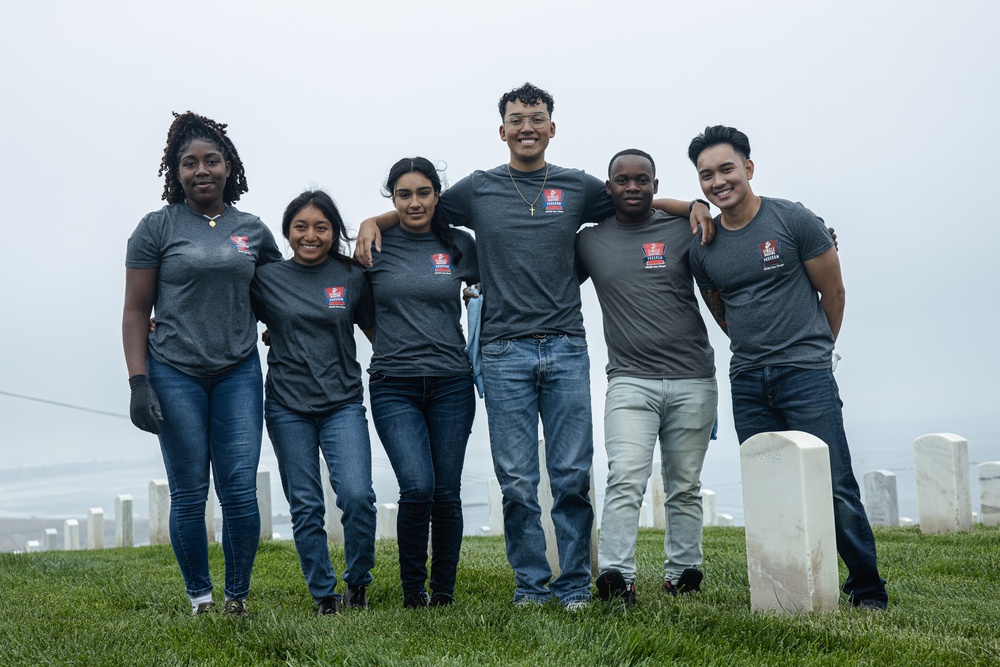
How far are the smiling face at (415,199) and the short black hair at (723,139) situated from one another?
1.38 metres

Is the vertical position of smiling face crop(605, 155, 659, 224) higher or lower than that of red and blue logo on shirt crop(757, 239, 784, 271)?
higher

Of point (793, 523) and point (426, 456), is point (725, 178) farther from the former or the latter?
point (426, 456)

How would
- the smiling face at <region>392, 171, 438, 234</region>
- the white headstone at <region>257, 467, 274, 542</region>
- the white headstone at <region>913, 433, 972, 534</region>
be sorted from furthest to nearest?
1. the white headstone at <region>257, 467, 274, 542</region>
2. the white headstone at <region>913, 433, 972, 534</region>
3. the smiling face at <region>392, 171, 438, 234</region>

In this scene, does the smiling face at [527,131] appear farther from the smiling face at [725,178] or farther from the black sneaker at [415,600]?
the black sneaker at [415,600]

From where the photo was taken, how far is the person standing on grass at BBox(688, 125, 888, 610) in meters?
4.29

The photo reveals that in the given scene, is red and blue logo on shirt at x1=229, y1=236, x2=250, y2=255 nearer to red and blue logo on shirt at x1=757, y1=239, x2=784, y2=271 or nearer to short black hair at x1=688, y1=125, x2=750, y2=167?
short black hair at x1=688, y1=125, x2=750, y2=167

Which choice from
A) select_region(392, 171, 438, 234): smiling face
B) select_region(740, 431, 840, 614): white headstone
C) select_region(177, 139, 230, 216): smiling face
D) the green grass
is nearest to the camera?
the green grass

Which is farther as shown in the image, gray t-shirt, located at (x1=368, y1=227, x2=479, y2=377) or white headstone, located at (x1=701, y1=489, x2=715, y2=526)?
white headstone, located at (x1=701, y1=489, x2=715, y2=526)

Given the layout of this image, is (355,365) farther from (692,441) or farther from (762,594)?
(762,594)

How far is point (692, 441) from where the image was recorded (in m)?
4.58

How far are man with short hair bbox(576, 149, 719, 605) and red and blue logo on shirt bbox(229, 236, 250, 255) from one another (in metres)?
1.65

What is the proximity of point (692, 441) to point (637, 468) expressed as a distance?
0.36 meters

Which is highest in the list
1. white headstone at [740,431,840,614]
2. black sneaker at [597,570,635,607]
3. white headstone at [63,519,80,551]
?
white headstone at [740,431,840,614]

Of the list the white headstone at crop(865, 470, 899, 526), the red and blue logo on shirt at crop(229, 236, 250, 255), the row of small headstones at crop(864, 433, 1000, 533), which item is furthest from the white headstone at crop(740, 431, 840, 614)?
the white headstone at crop(865, 470, 899, 526)
